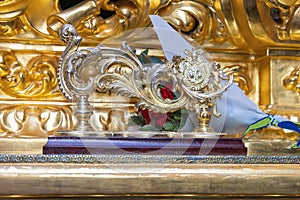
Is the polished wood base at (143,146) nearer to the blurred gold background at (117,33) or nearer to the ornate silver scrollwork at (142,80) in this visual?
the ornate silver scrollwork at (142,80)

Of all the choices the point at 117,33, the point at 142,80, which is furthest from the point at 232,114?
the point at 117,33

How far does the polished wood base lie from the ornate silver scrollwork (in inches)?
1.8

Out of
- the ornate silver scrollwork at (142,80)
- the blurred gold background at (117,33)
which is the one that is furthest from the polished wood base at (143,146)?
the blurred gold background at (117,33)

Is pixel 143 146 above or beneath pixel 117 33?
beneath

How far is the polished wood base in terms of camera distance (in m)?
0.81

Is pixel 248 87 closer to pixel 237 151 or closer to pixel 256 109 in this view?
pixel 256 109

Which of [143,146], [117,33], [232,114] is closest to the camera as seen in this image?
[143,146]

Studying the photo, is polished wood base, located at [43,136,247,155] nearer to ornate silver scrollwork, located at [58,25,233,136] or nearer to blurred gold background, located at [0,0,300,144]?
ornate silver scrollwork, located at [58,25,233,136]

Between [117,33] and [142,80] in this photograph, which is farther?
[117,33]

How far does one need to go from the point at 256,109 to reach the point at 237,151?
0.42ft

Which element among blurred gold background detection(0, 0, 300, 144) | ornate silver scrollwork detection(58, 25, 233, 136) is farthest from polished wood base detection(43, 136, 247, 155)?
blurred gold background detection(0, 0, 300, 144)

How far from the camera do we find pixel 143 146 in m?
0.82

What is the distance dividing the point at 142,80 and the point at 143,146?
115mm

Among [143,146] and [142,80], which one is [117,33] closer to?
[142,80]
